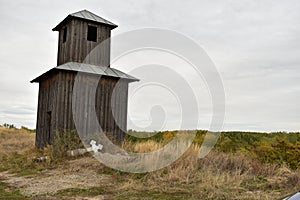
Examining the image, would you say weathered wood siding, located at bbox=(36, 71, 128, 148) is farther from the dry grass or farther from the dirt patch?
the dry grass

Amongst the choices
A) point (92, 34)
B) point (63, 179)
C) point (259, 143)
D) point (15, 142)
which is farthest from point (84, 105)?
point (15, 142)

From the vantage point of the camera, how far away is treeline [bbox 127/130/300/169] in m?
14.4

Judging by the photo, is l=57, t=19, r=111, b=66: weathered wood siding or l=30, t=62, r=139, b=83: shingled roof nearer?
l=30, t=62, r=139, b=83: shingled roof

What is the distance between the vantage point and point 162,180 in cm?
1038

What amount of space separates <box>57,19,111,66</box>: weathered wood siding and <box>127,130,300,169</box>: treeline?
4.49 metres

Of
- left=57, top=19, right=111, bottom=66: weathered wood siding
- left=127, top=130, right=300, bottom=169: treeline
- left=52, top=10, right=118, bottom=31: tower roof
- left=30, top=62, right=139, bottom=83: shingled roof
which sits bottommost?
left=127, top=130, right=300, bottom=169: treeline

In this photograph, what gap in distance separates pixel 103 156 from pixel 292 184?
7.41m

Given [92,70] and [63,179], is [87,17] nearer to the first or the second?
[92,70]

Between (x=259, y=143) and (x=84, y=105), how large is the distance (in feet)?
29.8

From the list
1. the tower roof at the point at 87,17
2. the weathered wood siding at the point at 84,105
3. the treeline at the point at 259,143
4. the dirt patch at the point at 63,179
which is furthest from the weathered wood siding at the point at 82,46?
the dirt patch at the point at 63,179

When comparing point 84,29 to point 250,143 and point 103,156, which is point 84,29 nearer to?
point 103,156

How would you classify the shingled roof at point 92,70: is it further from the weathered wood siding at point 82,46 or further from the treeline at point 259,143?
the treeline at point 259,143

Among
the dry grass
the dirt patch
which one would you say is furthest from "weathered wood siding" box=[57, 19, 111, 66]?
the dry grass

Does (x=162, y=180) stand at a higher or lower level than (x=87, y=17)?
lower
